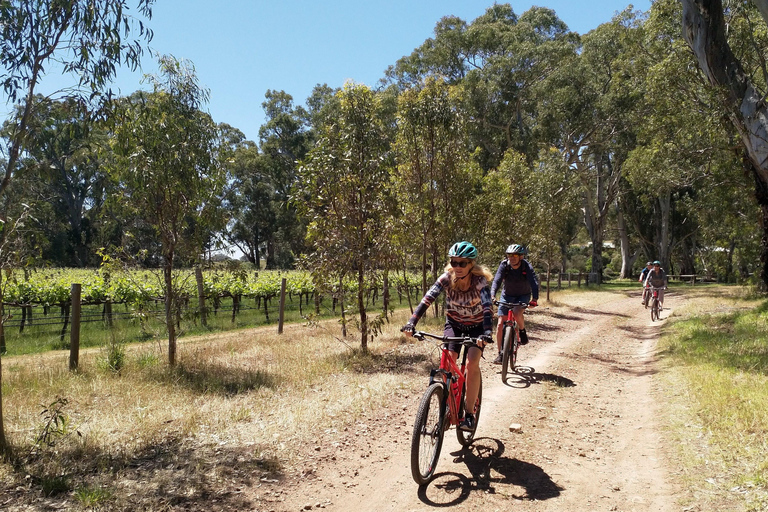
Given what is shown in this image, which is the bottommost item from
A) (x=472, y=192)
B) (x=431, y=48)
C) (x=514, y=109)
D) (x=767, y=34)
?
(x=472, y=192)

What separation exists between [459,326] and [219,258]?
6.59 meters

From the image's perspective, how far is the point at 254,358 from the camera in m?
11.5

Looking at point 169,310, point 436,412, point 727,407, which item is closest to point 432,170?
point 169,310

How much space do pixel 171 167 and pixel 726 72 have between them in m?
12.0

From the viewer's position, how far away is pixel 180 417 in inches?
262

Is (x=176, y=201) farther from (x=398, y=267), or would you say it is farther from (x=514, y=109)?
(x=514, y=109)

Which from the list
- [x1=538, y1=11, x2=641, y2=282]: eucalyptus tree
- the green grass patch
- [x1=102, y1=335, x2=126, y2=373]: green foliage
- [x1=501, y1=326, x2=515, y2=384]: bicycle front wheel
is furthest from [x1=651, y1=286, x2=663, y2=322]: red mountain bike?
[x1=102, y1=335, x2=126, y2=373]: green foliage

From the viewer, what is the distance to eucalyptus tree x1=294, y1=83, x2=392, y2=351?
1079cm

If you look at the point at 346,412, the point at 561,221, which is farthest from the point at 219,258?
the point at 561,221

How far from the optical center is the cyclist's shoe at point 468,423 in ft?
16.9

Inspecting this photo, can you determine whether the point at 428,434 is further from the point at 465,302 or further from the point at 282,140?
the point at 282,140

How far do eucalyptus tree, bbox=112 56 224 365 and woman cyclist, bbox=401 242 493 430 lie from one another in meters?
5.92

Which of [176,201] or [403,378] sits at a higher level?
[176,201]

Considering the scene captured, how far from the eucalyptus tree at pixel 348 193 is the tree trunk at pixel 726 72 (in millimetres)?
7186
